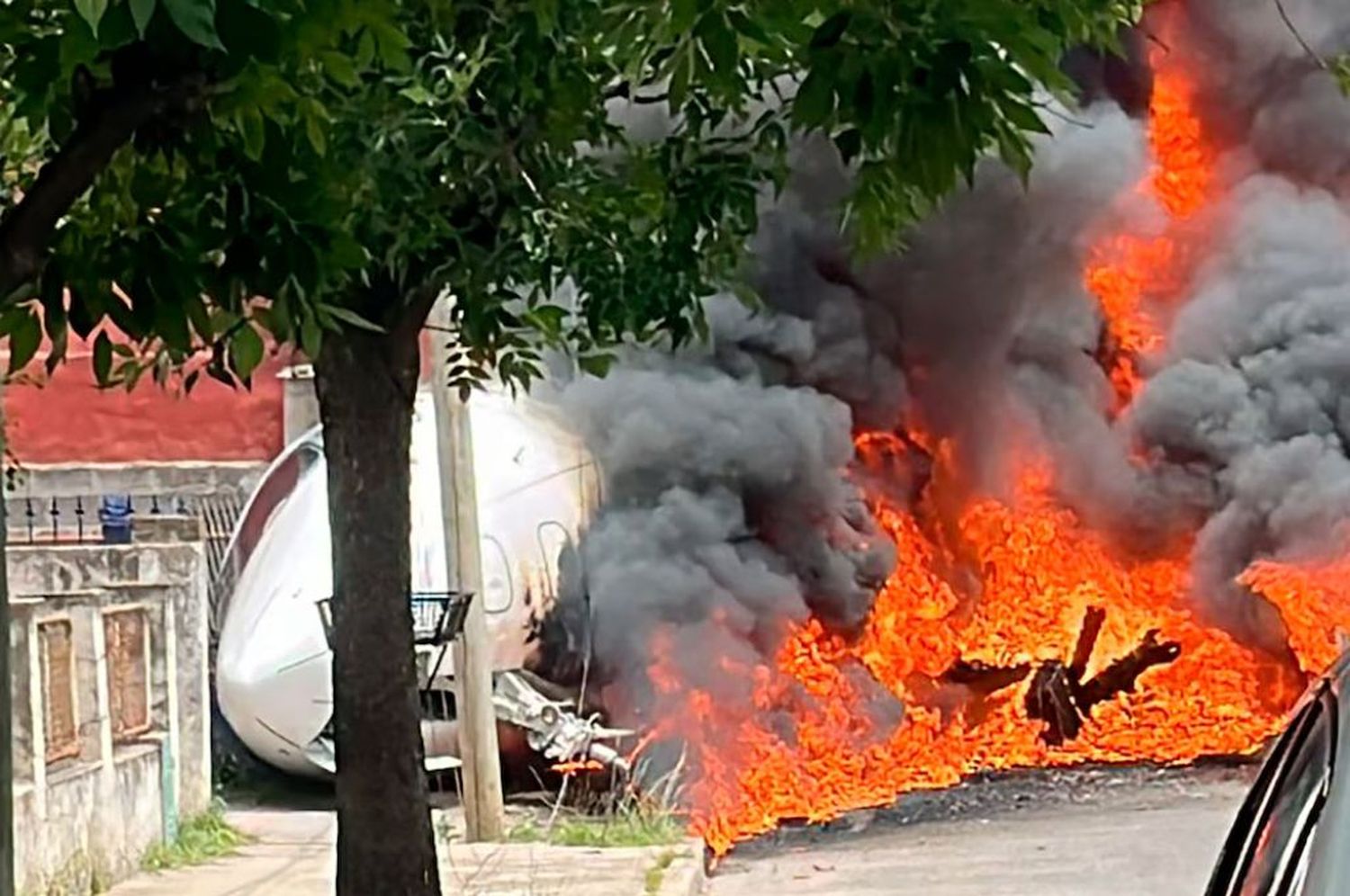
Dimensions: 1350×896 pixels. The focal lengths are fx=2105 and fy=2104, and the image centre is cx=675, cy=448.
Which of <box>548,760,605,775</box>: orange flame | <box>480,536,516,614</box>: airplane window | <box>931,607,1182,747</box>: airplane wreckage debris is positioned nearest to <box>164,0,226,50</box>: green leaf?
<box>548,760,605,775</box>: orange flame

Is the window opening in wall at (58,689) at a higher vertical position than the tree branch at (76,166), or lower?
lower

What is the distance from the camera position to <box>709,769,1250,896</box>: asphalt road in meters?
7.40

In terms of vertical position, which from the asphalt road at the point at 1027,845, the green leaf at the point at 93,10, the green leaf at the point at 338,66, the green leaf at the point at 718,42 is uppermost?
the green leaf at the point at 718,42

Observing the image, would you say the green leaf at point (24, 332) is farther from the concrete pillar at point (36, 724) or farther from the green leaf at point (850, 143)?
the concrete pillar at point (36, 724)

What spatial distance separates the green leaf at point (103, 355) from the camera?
2.60 m

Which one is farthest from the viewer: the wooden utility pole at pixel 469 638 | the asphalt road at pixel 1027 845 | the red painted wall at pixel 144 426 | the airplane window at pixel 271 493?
the red painted wall at pixel 144 426

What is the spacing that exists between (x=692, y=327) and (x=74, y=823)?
11.5ft

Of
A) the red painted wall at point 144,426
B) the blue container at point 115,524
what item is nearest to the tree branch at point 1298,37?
the blue container at point 115,524

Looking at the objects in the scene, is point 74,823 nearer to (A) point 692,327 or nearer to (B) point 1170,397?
(A) point 692,327

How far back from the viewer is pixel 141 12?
1.84 m

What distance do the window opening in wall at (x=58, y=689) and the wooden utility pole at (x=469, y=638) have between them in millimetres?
1367

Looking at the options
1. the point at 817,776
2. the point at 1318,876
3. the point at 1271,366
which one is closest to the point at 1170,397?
the point at 1271,366

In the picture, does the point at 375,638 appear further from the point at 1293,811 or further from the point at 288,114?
the point at 1293,811

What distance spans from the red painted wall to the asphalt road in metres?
4.10
